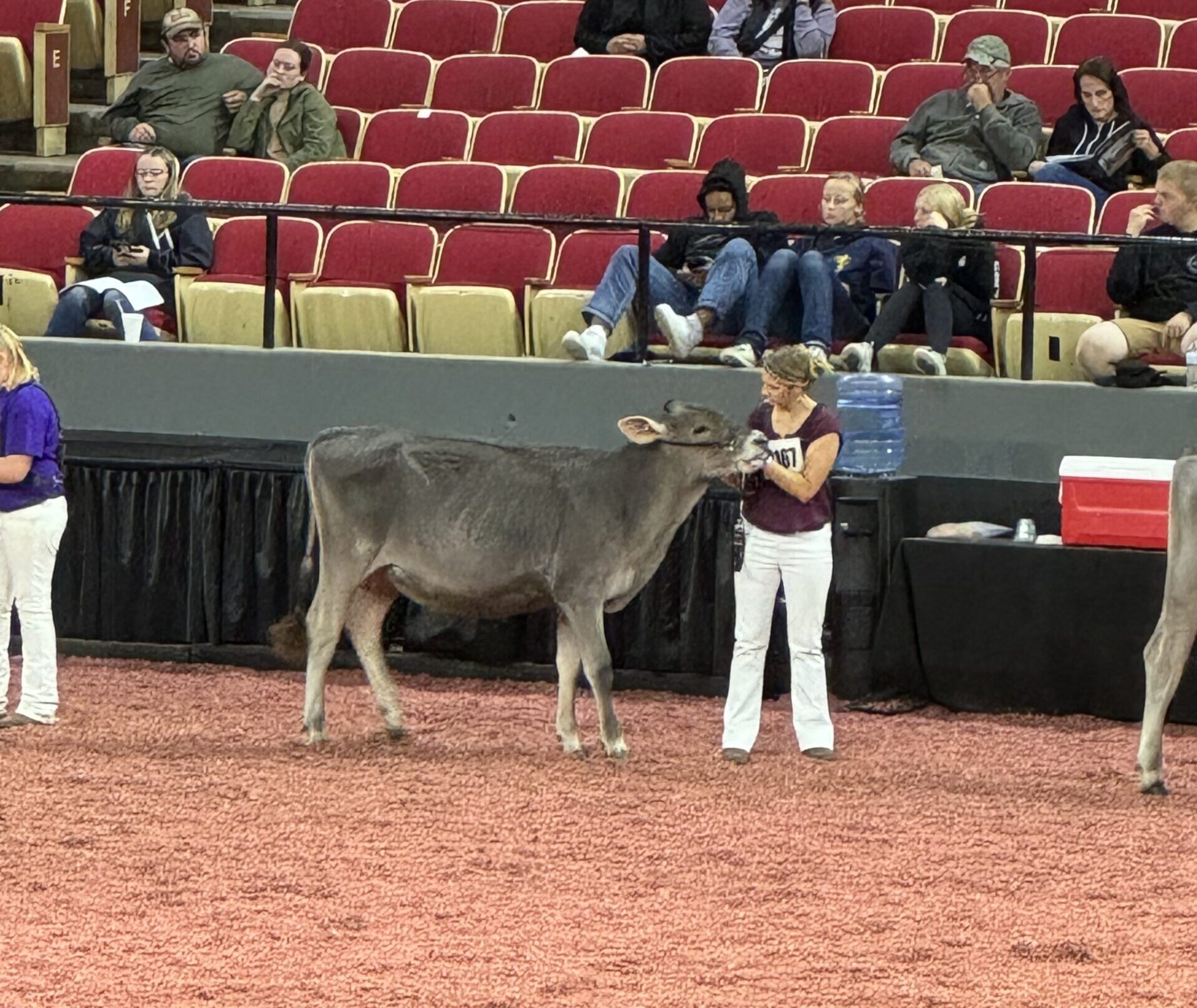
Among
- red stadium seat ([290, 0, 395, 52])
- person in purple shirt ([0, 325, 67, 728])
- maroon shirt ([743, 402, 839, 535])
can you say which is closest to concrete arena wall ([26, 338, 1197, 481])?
maroon shirt ([743, 402, 839, 535])

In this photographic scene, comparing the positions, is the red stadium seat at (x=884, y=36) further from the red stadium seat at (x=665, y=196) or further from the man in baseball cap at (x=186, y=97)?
the man in baseball cap at (x=186, y=97)

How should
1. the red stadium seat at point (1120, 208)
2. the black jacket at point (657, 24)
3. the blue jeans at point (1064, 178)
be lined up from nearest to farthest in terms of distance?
the red stadium seat at point (1120, 208) < the blue jeans at point (1064, 178) < the black jacket at point (657, 24)

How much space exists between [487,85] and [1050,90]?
3545 mm

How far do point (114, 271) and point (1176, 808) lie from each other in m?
6.10

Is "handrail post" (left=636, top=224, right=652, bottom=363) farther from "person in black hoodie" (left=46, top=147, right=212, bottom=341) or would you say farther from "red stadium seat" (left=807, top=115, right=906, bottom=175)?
"red stadium seat" (left=807, top=115, right=906, bottom=175)

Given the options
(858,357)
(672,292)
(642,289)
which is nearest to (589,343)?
(642,289)

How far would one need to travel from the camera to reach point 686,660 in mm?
10641

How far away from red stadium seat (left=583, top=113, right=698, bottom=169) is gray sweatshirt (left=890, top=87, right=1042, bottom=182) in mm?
1280

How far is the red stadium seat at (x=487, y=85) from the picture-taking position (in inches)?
561

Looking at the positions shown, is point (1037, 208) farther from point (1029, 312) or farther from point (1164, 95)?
point (1164, 95)

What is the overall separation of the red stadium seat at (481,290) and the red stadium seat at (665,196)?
1.05 metres

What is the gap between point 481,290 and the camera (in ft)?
36.4

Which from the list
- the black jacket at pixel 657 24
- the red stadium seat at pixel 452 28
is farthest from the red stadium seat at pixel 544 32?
the black jacket at pixel 657 24

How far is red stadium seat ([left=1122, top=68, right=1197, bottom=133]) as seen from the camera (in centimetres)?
1273
